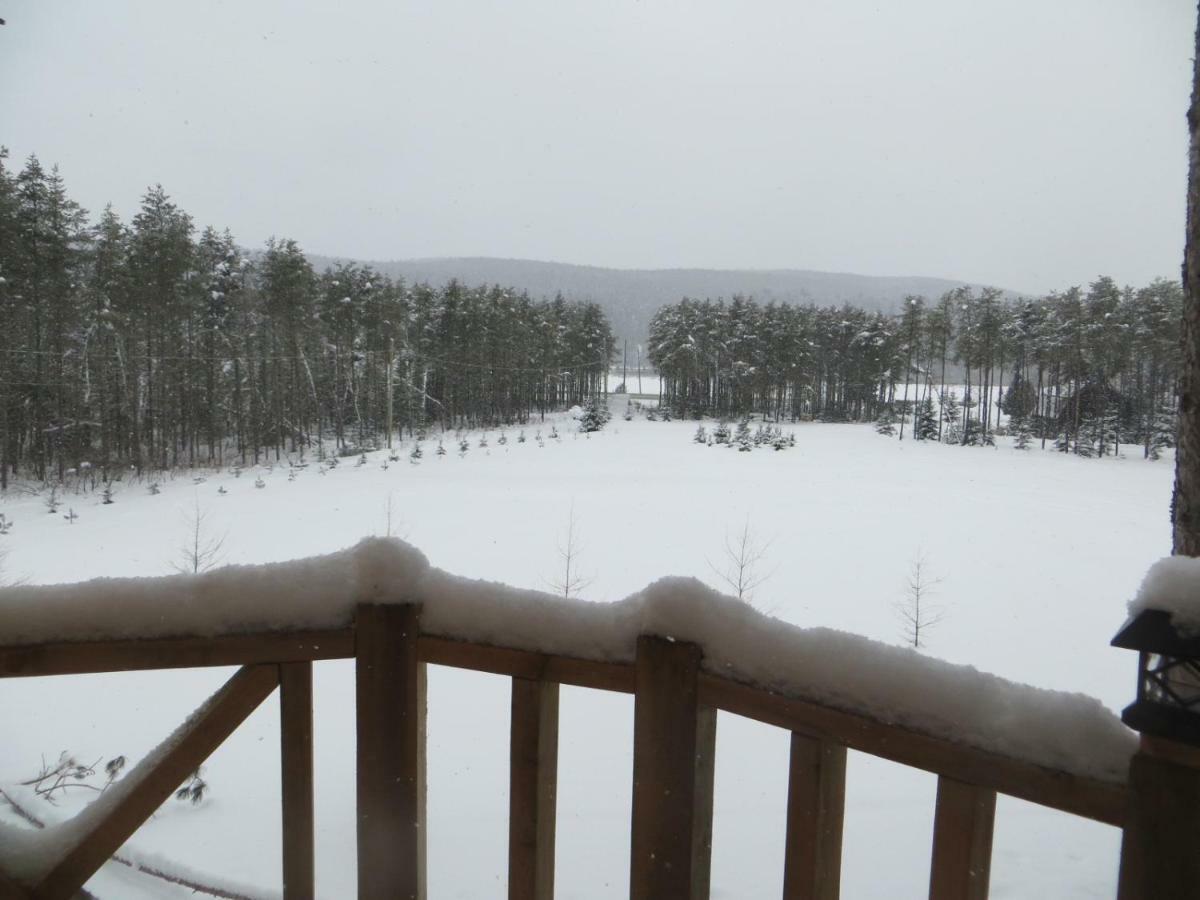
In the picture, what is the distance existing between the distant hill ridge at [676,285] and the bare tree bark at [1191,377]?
207ft

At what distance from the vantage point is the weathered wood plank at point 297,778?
3.26 feet

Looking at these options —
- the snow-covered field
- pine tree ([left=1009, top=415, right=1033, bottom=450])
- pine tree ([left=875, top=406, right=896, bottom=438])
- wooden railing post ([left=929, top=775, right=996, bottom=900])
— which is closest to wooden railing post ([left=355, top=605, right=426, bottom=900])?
wooden railing post ([left=929, top=775, right=996, bottom=900])

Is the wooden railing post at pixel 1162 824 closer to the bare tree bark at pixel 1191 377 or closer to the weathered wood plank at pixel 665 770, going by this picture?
the weathered wood plank at pixel 665 770

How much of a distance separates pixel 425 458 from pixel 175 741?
75.5ft

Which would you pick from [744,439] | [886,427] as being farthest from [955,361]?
[744,439]

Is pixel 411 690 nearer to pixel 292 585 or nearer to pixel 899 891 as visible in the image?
pixel 292 585

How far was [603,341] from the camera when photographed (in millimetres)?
49312

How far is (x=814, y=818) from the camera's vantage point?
0.87 metres

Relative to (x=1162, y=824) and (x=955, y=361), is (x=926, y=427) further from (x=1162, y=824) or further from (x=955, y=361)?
(x=1162, y=824)

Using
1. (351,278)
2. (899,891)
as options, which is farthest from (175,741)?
(351,278)

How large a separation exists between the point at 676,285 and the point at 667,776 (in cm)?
10554

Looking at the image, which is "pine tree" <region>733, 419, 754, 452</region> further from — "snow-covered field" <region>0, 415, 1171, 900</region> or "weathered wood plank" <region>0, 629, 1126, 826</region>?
"weathered wood plank" <region>0, 629, 1126, 826</region>

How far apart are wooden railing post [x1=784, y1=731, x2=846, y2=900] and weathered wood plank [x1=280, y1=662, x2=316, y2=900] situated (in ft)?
2.26

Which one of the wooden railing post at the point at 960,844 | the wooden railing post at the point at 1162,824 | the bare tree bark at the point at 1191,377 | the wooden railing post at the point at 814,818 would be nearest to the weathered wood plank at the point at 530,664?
the wooden railing post at the point at 814,818
